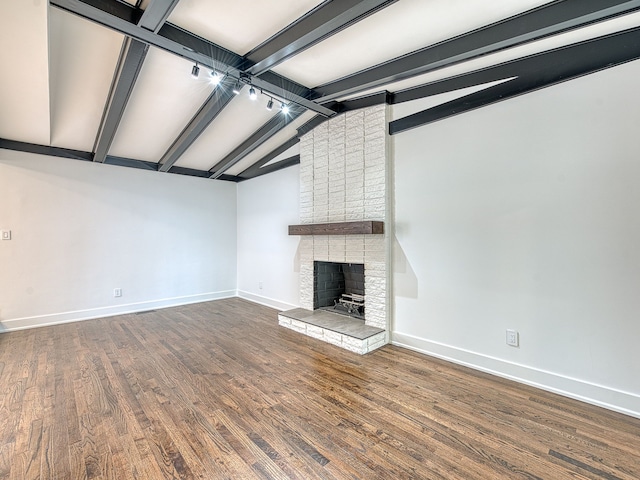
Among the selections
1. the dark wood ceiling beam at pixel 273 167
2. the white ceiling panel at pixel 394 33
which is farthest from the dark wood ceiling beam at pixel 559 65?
the dark wood ceiling beam at pixel 273 167

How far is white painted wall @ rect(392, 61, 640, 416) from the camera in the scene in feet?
7.13

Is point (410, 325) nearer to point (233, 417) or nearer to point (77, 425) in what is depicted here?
→ point (233, 417)

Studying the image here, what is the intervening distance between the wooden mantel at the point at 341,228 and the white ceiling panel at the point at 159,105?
78.2 inches

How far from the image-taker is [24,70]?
2604 millimetres

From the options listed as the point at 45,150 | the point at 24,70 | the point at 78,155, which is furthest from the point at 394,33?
the point at 45,150

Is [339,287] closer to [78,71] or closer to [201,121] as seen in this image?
[201,121]

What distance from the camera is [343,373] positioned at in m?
2.79

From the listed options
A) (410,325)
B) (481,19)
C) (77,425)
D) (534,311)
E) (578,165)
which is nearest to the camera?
(77,425)

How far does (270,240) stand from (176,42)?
11.2 feet

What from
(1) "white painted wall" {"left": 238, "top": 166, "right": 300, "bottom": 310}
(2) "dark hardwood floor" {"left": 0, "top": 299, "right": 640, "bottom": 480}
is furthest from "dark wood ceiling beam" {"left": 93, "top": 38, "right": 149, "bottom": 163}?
(2) "dark hardwood floor" {"left": 0, "top": 299, "right": 640, "bottom": 480}

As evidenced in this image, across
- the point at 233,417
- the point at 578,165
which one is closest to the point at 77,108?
the point at 233,417

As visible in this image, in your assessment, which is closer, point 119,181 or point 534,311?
point 534,311

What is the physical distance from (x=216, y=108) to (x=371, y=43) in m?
1.89

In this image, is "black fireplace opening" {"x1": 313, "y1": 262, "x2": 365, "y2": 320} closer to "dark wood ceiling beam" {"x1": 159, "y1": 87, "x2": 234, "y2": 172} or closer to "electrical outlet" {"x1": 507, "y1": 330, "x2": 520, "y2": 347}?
"electrical outlet" {"x1": 507, "y1": 330, "x2": 520, "y2": 347}
